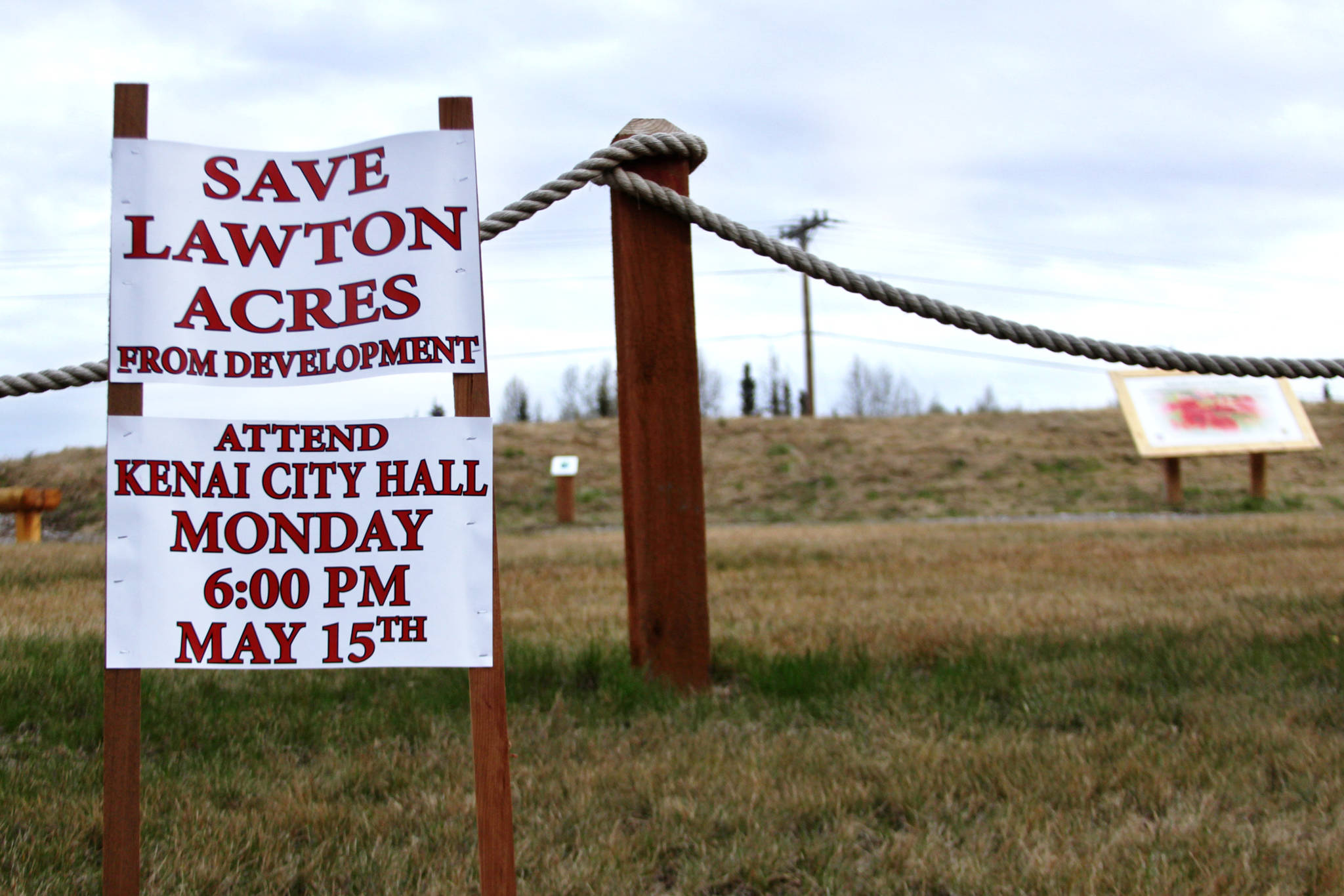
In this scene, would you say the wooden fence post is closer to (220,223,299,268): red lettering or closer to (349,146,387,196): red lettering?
(349,146,387,196): red lettering

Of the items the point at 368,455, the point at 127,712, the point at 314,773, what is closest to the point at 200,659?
the point at 127,712

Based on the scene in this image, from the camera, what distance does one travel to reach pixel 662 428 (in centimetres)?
336

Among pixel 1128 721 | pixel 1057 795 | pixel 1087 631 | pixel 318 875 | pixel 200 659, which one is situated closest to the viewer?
pixel 200 659

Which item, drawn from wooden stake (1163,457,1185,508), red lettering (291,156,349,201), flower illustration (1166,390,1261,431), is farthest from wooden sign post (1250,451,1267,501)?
red lettering (291,156,349,201)

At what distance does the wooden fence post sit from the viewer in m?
3.28

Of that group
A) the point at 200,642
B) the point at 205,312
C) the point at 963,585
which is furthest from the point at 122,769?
the point at 963,585

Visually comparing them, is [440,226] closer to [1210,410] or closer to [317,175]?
[317,175]

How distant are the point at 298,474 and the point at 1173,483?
54.9 feet

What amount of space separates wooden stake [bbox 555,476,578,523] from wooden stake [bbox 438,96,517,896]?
14981 mm

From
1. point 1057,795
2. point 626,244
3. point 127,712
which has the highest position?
point 626,244

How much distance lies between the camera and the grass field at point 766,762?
2.17 meters

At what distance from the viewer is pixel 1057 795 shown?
2.54 metres

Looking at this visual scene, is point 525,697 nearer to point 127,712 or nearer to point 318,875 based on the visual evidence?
point 318,875

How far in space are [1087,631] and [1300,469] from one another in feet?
65.6
